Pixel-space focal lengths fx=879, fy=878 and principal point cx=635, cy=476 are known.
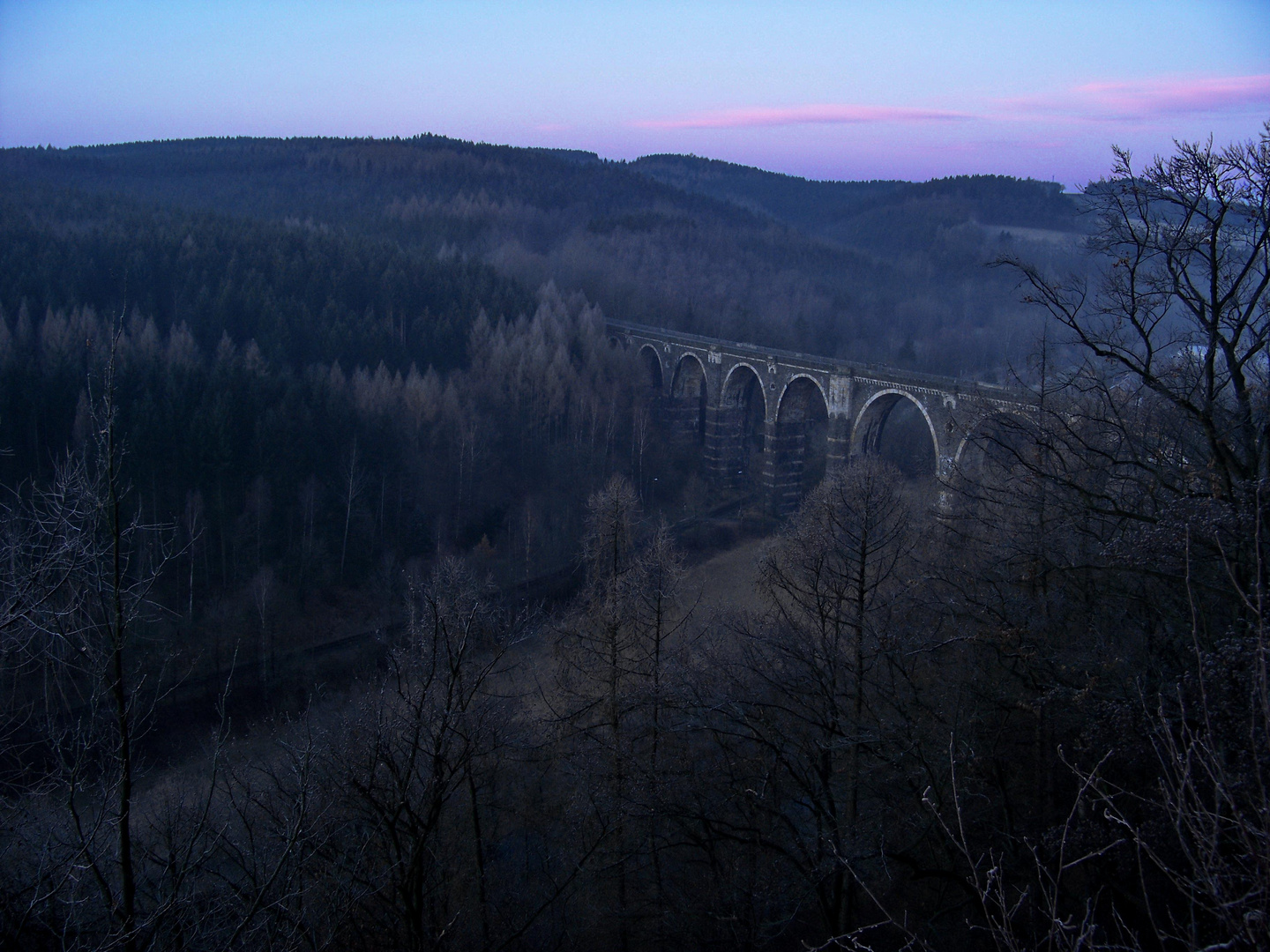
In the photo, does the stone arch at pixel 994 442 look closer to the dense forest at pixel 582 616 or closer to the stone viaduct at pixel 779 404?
the dense forest at pixel 582 616

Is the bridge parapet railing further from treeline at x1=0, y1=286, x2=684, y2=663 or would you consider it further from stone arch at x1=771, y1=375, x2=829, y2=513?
treeline at x1=0, y1=286, x2=684, y2=663

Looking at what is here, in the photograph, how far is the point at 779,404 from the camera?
42.5 m

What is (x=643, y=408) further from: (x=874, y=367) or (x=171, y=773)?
(x=171, y=773)

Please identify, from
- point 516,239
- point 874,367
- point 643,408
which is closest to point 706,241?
point 516,239

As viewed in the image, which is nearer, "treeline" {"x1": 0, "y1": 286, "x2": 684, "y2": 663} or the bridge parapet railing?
"treeline" {"x1": 0, "y1": 286, "x2": 684, "y2": 663}

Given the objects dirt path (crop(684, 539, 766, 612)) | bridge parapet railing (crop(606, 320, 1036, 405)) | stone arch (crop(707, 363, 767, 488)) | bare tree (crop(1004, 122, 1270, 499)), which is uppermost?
bare tree (crop(1004, 122, 1270, 499))

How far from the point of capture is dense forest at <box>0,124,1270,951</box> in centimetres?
600

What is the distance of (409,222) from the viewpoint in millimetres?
88250

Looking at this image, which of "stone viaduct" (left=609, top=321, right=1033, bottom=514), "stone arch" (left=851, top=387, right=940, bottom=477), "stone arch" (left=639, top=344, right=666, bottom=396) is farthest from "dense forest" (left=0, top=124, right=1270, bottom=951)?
"stone arch" (left=639, top=344, right=666, bottom=396)

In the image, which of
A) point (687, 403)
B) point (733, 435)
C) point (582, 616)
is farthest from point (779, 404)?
point (582, 616)

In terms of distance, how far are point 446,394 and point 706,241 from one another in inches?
2580

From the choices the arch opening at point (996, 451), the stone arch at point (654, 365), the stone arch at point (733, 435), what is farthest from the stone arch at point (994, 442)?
the stone arch at point (654, 365)

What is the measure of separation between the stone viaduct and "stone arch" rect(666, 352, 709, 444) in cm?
5

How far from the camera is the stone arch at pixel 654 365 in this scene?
54.8m
